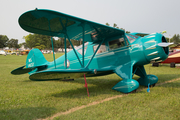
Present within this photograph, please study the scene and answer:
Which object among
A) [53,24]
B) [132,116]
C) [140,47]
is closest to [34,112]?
[132,116]

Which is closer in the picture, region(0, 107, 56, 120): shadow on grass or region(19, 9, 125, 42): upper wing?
region(0, 107, 56, 120): shadow on grass

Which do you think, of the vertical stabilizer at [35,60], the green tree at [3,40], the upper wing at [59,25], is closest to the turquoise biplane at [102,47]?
the upper wing at [59,25]

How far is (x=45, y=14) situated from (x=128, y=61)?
3417mm

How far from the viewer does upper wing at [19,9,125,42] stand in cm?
354

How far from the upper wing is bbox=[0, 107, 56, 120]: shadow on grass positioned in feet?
7.88

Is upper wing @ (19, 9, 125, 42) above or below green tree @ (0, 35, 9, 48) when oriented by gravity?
below

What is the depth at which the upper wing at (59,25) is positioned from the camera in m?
3.54

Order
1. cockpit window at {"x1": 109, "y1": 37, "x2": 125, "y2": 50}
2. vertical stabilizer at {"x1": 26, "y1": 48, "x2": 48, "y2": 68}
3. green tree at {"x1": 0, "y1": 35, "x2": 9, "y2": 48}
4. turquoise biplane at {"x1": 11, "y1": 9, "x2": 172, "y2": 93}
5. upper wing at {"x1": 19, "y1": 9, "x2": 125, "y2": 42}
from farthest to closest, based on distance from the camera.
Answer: green tree at {"x1": 0, "y1": 35, "x2": 9, "y2": 48}, vertical stabilizer at {"x1": 26, "y1": 48, "x2": 48, "y2": 68}, cockpit window at {"x1": 109, "y1": 37, "x2": 125, "y2": 50}, turquoise biplane at {"x1": 11, "y1": 9, "x2": 172, "y2": 93}, upper wing at {"x1": 19, "y1": 9, "x2": 125, "y2": 42}

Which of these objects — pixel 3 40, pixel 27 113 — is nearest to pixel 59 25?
pixel 27 113

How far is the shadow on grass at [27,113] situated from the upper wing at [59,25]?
2.40 meters

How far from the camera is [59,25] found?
4.41 metres

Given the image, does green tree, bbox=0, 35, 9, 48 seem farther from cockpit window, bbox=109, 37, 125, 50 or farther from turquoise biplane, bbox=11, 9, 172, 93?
cockpit window, bbox=109, 37, 125, 50

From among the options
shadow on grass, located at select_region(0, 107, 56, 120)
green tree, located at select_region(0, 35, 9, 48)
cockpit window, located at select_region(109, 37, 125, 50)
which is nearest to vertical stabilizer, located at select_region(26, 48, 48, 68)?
cockpit window, located at select_region(109, 37, 125, 50)

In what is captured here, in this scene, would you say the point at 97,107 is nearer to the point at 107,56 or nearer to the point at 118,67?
the point at 118,67
